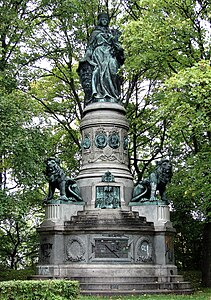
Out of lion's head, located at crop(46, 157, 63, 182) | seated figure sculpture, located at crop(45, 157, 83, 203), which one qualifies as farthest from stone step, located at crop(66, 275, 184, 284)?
lion's head, located at crop(46, 157, 63, 182)

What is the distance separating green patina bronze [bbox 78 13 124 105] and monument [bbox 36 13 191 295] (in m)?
0.04

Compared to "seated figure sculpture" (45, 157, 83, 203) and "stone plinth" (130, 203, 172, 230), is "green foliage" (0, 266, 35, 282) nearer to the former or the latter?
"seated figure sculpture" (45, 157, 83, 203)

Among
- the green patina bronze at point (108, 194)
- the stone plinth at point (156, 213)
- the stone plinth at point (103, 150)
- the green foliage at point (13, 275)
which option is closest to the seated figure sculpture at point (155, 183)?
the stone plinth at point (156, 213)

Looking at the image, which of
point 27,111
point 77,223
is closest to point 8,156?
point 27,111

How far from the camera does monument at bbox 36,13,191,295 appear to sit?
51.1 feet

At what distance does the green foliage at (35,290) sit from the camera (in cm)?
877

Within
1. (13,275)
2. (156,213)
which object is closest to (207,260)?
(156,213)

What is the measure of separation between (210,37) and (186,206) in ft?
33.4

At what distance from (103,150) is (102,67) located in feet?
11.1

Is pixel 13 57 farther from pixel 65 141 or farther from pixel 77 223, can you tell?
pixel 77 223

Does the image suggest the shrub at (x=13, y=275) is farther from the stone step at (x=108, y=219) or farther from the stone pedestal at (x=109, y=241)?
the stone step at (x=108, y=219)

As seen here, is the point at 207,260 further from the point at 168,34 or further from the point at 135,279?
the point at 168,34

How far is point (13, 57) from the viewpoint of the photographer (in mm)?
23344

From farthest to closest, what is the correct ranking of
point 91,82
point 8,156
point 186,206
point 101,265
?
point 186,206 → point 91,82 → point 8,156 → point 101,265
